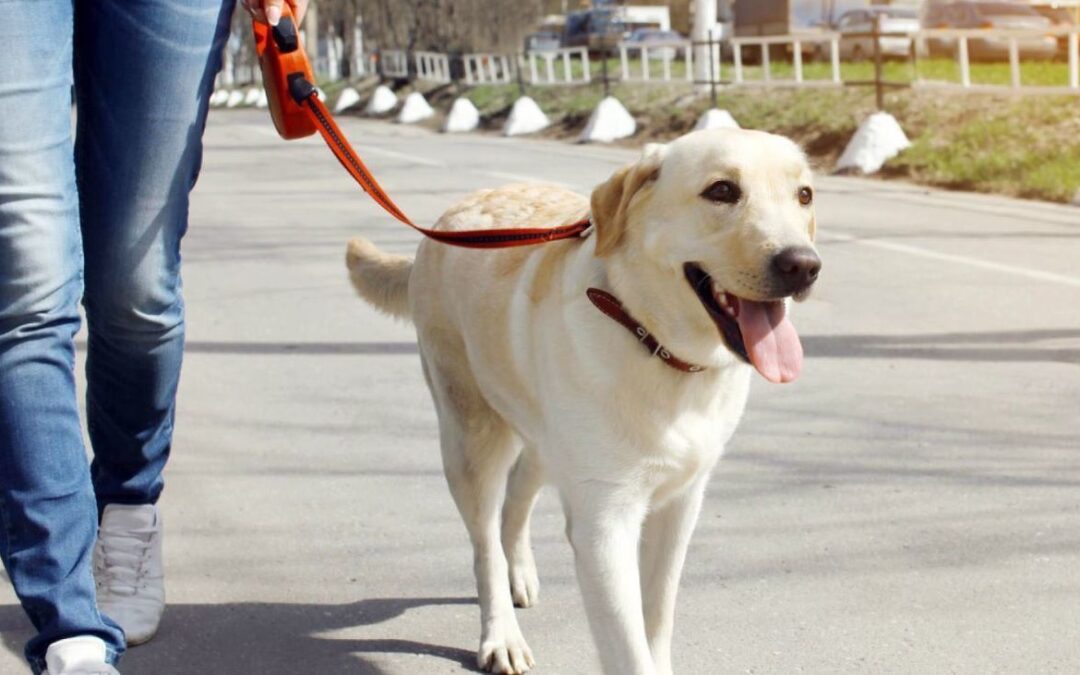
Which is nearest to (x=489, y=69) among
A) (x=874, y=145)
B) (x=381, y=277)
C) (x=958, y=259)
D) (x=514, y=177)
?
(x=514, y=177)

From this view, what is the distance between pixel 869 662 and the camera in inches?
132

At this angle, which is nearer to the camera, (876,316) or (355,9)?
(876,316)

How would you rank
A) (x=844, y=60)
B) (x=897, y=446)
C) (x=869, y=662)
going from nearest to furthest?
(x=869, y=662), (x=897, y=446), (x=844, y=60)

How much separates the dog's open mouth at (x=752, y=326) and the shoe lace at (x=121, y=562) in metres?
1.55

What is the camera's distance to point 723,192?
2.95m

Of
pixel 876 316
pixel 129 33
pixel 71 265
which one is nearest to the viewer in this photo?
pixel 71 265

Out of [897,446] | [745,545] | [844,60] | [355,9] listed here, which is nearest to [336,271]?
[897,446]

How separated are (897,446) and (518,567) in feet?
6.10

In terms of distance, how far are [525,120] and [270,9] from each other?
20.9 meters

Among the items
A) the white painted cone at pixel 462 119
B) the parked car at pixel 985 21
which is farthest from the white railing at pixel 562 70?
the parked car at pixel 985 21

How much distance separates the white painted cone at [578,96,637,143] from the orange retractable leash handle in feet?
57.2

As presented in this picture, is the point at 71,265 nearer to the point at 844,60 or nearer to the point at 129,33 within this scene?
the point at 129,33

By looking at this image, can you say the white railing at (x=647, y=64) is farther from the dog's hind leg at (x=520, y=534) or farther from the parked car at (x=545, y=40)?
the dog's hind leg at (x=520, y=534)

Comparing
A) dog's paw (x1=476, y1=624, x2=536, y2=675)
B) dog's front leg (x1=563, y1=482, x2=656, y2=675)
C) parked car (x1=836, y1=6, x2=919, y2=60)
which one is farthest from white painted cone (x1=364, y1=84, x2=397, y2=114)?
dog's front leg (x1=563, y1=482, x2=656, y2=675)
